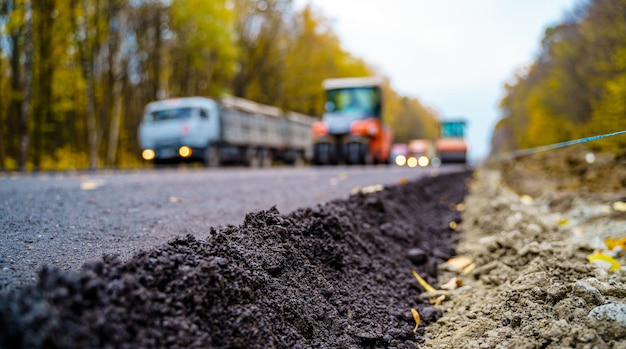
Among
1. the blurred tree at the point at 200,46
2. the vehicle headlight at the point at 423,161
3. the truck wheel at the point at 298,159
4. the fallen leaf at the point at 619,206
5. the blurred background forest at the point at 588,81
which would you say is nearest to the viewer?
the fallen leaf at the point at 619,206

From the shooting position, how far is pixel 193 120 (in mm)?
16203

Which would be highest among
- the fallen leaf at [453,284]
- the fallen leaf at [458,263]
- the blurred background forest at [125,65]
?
the blurred background forest at [125,65]

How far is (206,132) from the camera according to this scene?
53.6 ft

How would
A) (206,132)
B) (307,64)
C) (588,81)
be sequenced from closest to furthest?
(206,132) < (588,81) < (307,64)

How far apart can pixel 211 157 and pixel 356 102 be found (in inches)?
230

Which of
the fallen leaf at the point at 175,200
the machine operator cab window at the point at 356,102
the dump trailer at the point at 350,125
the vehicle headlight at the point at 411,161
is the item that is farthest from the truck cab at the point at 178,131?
the vehicle headlight at the point at 411,161

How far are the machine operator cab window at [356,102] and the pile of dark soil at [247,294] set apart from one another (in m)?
14.5

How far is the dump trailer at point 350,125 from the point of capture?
57.1 ft

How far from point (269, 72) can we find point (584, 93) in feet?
64.0

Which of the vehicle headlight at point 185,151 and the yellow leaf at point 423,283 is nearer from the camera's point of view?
the yellow leaf at point 423,283

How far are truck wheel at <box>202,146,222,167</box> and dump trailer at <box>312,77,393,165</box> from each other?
11.8 feet

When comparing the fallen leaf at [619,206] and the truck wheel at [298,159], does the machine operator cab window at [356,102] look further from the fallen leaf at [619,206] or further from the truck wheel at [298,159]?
the fallen leaf at [619,206]

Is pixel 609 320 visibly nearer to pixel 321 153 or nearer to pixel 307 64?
pixel 321 153

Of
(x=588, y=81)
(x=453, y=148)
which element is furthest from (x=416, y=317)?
(x=453, y=148)
